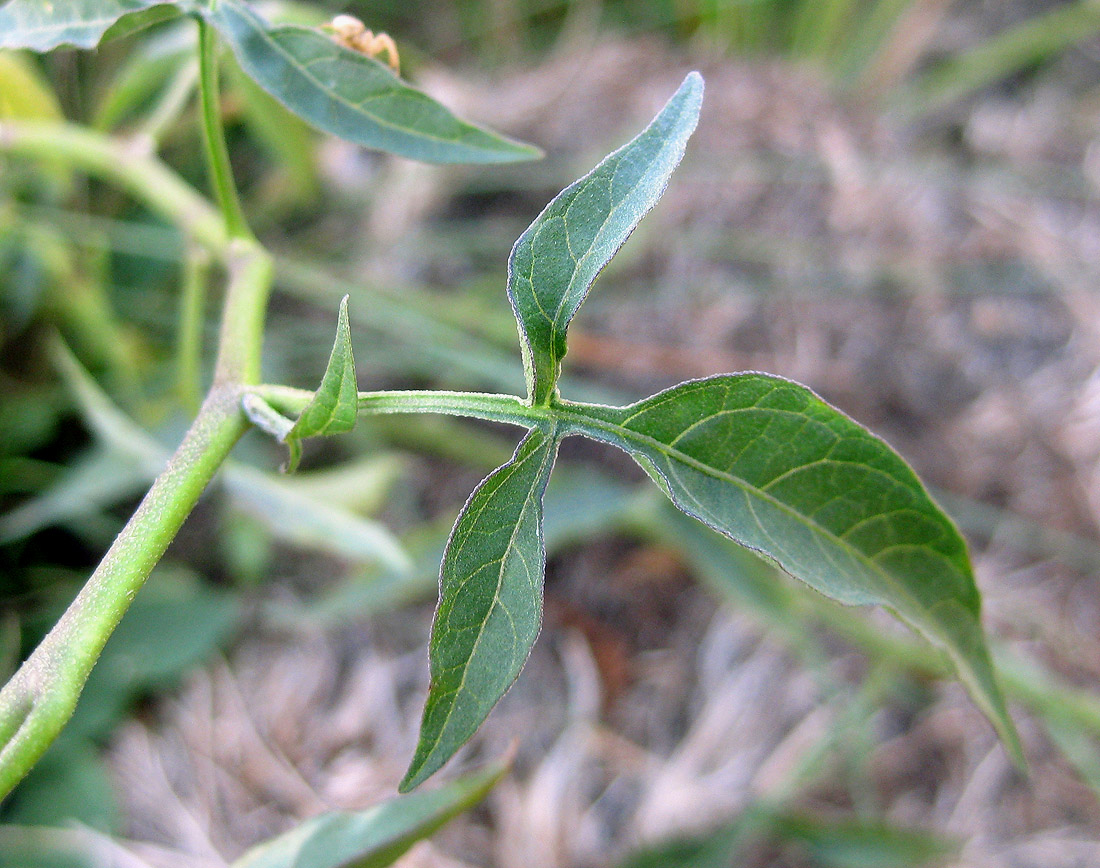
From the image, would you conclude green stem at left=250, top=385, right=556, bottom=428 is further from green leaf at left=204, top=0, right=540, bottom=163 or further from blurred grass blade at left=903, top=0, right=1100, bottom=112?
blurred grass blade at left=903, top=0, right=1100, bottom=112

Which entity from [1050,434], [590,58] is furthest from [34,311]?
[1050,434]

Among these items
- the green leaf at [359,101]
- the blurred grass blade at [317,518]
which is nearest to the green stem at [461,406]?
the green leaf at [359,101]

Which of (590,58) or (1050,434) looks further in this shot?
(590,58)

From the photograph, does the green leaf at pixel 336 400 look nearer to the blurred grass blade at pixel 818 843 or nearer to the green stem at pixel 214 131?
the green stem at pixel 214 131

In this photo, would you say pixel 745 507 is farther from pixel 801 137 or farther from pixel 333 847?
pixel 801 137

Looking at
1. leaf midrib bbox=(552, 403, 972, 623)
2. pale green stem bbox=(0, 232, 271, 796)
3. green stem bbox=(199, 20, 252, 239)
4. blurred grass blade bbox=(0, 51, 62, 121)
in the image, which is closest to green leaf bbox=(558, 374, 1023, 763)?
leaf midrib bbox=(552, 403, 972, 623)

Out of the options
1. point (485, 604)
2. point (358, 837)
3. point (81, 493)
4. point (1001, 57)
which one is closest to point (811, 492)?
point (485, 604)

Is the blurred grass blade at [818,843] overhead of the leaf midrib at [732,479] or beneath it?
beneath

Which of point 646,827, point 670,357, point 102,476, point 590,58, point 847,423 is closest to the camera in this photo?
point 847,423
